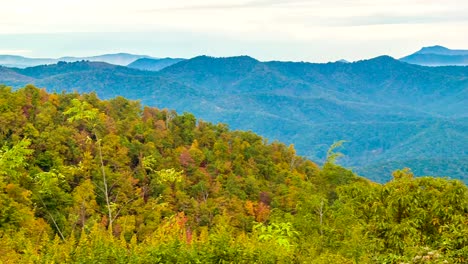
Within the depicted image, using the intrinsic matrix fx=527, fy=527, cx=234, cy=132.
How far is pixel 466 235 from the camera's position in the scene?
13.5m

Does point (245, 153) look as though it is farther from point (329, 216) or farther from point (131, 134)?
point (329, 216)

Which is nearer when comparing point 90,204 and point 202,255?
point 202,255

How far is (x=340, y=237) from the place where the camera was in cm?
1973

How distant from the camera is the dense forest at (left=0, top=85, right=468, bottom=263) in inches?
475

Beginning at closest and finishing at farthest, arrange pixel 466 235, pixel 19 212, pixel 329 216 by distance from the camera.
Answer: pixel 466 235
pixel 329 216
pixel 19 212

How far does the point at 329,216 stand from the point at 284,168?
39.3 m

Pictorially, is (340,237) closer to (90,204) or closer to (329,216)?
(329,216)

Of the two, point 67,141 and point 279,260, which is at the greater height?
point 279,260

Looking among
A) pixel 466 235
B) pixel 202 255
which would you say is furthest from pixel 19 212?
pixel 466 235

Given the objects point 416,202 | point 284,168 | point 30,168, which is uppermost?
point 416,202

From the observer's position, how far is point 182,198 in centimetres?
4475

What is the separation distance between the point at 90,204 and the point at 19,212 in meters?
9.14

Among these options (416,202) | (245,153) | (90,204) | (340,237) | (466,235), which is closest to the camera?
(466,235)

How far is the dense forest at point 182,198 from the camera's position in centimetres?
1205
